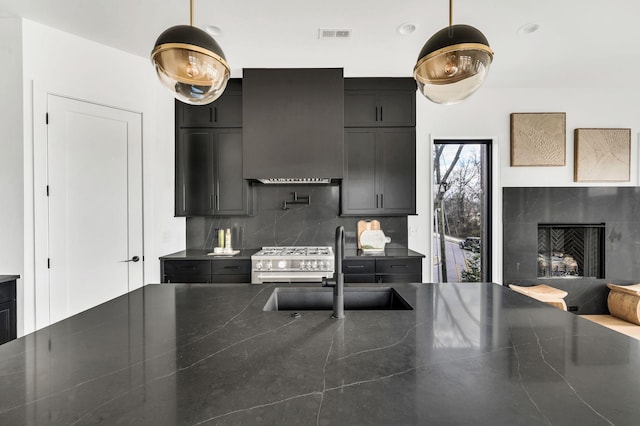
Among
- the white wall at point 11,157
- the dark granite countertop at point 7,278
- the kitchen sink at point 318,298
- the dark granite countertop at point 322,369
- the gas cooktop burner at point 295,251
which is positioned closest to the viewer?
the dark granite countertop at point 322,369

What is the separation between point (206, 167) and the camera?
341 cm

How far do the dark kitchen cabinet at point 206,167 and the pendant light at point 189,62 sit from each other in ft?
6.59

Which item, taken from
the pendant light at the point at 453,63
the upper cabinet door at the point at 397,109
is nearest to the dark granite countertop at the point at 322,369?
the pendant light at the point at 453,63

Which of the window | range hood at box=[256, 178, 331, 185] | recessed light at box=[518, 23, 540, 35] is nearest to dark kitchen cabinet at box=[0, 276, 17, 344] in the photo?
→ range hood at box=[256, 178, 331, 185]

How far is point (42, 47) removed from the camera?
2.37 m

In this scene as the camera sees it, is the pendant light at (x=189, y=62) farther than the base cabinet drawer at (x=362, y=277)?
No

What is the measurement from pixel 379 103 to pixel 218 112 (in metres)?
1.78

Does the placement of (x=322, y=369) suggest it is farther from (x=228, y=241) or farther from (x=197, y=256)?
(x=228, y=241)

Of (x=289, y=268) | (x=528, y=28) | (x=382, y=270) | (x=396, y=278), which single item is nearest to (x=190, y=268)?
(x=289, y=268)

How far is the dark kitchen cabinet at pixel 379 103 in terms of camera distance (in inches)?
134

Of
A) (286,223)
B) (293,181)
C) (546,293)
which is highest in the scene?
(293,181)

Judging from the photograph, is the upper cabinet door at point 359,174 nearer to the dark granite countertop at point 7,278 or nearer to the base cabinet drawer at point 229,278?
the base cabinet drawer at point 229,278

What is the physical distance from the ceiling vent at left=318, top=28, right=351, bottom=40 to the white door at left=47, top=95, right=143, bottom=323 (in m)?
1.91

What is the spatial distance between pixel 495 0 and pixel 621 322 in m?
3.64
